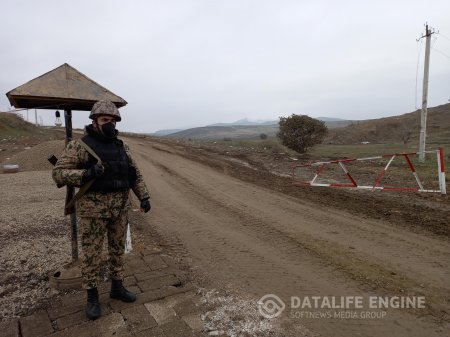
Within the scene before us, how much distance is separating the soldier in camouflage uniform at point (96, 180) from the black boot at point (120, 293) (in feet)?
0.96

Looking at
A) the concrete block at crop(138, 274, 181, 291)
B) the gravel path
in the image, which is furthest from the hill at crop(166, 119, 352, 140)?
the concrete block at crop(138, 274, 181, 291)

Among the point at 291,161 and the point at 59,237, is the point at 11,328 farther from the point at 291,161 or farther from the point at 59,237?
the point at 291,161

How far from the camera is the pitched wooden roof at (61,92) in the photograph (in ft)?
14.1

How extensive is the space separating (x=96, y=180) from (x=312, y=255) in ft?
11.6

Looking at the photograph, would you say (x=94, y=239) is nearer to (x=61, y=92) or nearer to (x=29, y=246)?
(x=61, y=92)

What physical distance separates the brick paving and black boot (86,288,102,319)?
0.20 feet

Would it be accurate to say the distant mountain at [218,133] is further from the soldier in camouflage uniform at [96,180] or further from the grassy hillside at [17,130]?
the soldier in camouflage uniform at [96,180]

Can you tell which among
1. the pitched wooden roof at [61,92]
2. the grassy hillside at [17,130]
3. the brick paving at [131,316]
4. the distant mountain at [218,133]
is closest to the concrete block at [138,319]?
the brick paving at [131,316]

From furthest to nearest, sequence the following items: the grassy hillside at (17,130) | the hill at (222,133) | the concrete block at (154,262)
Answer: the hill at (222,133) → the grassy hillside at (17,130) → the concrete block at (154,262)

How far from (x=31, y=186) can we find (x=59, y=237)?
676 cm

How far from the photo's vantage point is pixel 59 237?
6379mm

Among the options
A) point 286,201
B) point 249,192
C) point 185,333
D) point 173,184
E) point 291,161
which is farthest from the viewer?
point 291,161

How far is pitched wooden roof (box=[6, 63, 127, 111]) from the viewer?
430cm

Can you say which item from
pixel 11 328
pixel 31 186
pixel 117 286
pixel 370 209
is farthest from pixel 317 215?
pixel 31 186
